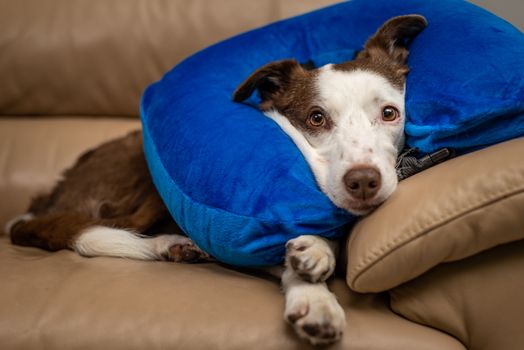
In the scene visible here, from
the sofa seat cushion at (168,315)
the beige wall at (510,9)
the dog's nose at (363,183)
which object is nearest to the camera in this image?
the sofa seat cushion at (168,315)

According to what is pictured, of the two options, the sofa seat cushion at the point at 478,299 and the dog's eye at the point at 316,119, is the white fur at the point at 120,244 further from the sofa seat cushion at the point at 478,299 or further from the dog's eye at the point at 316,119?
the sofa seat cushion at the point at 478,299

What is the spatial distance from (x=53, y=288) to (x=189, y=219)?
1.58 ft

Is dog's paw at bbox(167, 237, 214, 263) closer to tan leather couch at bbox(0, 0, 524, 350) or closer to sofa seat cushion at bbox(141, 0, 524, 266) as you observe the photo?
tan leather couch at bbox(0, 0, 524, 350)

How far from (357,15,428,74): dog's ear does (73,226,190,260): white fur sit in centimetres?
105

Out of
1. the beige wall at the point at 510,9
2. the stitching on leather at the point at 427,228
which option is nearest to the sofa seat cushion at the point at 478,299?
the stitching on leather at the point at 427,228

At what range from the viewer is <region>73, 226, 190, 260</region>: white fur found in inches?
78.7

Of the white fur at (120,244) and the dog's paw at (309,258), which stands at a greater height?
the dog's paw at (309,258)

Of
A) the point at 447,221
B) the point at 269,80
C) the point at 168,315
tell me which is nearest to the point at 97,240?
the point at 168,315

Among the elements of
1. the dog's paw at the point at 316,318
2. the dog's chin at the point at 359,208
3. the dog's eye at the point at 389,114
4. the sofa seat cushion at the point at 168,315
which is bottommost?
the sofa seat cushion at the point at 168,315

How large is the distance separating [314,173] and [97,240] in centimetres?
91

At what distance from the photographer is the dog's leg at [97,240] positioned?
1999 millimetres

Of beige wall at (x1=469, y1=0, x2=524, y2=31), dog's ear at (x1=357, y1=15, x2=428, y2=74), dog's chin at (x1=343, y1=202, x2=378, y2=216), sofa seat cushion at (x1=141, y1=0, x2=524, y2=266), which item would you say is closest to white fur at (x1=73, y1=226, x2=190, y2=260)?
sofa seat cushion at (x1=141, y1=0, x2=524, y2=266)

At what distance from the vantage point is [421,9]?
78.7 inches

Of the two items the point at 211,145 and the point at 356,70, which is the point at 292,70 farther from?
the point at 211,145
